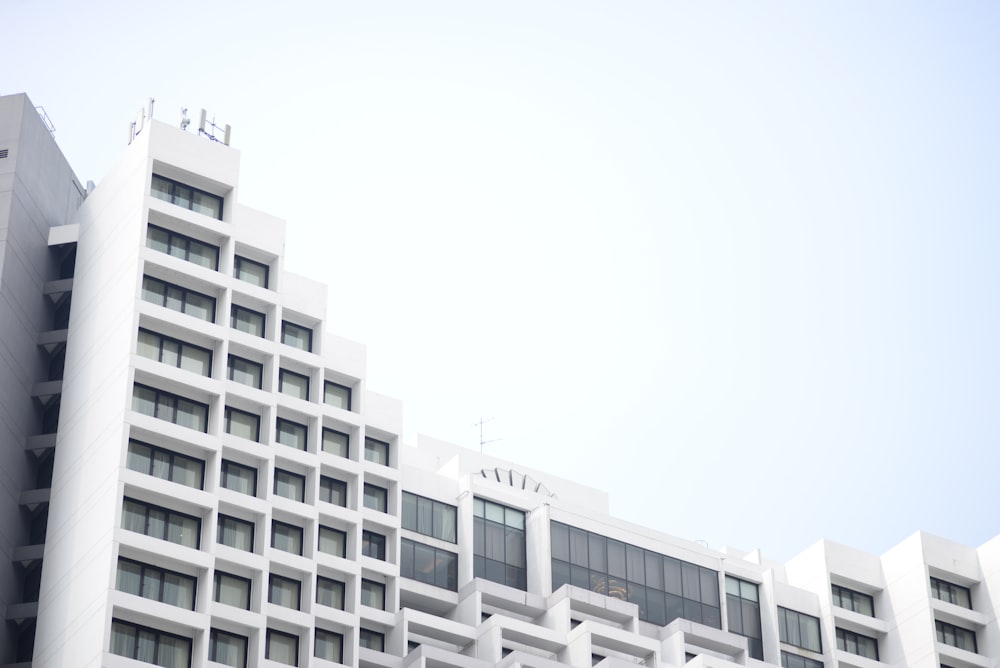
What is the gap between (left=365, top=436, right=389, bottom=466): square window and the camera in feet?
355

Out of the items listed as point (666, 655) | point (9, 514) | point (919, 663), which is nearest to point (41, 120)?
point (9, 514)

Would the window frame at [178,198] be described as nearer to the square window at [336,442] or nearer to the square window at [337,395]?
the square window at [337,395]

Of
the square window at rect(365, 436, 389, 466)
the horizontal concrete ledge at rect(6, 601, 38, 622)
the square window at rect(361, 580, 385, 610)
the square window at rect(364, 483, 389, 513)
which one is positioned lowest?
the horizontal concrete ledge at rect(6, 601, 38, 622)

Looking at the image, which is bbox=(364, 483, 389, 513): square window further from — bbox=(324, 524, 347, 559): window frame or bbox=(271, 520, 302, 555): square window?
bbox=(271, 520, 302, 555): square window

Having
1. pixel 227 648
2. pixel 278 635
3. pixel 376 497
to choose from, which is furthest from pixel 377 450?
pixel 227 648

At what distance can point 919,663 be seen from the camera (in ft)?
383

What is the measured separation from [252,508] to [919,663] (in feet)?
160

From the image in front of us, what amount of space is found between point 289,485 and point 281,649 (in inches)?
404

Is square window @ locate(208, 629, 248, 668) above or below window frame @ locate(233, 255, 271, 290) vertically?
below

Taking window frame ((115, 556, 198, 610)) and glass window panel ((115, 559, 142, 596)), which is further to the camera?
window frame ((115, 556, 198, 610))

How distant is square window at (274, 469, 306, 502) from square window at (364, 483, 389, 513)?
7196 millimetres

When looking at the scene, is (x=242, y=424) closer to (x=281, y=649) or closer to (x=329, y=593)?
(x=329, y=593)

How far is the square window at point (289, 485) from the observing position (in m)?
98.5

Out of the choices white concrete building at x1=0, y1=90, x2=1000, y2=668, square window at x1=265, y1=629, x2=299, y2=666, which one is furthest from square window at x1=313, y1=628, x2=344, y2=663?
square window at x1=265, y1=629, x2=299, y2=666
